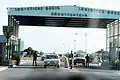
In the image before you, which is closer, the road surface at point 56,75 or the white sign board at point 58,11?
the road surface at point 56,75

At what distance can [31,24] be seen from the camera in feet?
198

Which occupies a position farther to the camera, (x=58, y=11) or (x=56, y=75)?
(x=58, y=11)

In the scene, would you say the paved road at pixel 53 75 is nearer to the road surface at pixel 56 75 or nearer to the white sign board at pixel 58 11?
the road surface at pixel 56 75

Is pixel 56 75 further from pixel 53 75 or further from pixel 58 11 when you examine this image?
pixel 58 11

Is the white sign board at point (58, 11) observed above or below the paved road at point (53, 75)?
above

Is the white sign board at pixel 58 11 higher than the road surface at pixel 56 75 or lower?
higher

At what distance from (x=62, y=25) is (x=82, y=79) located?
3662 centimetres

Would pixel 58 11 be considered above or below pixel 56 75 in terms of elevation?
above

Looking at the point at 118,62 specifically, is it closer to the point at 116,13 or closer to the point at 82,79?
the point at 116,13

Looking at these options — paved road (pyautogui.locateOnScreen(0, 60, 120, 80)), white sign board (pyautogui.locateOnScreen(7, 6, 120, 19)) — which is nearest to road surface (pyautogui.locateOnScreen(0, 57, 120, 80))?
paved road (pyautogui.locateOnScreen(0, 60, 120, 80))

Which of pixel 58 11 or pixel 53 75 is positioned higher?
pixel 58 11

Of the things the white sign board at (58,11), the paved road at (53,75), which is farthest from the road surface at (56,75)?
the white sign board at (58,11)

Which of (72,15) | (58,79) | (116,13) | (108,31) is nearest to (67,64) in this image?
(72,15)

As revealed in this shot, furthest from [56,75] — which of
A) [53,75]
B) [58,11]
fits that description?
[58,11]
